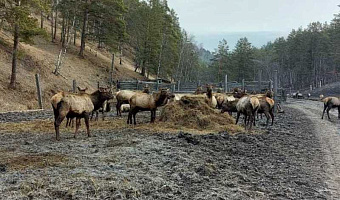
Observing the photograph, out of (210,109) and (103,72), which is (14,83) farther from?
(103,72)

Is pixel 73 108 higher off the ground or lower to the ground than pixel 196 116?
higher

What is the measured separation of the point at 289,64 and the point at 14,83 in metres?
73.1

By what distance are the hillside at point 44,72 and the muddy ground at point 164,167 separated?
1169 cm

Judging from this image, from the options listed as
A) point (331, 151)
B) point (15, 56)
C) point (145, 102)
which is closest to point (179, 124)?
point (145, 102)

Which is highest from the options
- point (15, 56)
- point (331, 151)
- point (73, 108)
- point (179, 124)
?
point (15, 56)

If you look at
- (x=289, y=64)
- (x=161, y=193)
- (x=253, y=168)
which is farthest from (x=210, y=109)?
(x=289, y=64)

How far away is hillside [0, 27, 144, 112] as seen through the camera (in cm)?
2177

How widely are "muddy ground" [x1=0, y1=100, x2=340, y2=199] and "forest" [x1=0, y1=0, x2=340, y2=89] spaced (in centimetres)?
1402

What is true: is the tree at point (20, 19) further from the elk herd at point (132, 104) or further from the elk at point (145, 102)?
the elk at point (145, 102)

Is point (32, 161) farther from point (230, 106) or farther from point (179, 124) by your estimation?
point (230, 106)

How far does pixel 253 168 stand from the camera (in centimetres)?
796

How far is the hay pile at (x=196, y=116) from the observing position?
1369 centimetres

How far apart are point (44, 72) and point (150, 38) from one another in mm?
18817

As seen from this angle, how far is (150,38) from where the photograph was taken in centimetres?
4491
